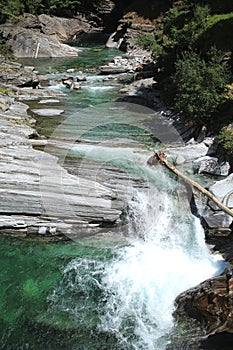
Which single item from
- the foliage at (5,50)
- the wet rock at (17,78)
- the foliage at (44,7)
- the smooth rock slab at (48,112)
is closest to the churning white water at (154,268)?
the smooth rock slab at (48,112)

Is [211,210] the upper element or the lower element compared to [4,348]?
upper

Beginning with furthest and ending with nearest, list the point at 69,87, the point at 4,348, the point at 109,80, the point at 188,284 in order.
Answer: the point at 109,80 < the point at 69,87 < the point at 188,284 < the point at 4,348

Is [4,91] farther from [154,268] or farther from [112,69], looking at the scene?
[154,268]

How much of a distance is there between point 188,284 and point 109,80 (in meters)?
21.8

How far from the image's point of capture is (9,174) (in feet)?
44.9

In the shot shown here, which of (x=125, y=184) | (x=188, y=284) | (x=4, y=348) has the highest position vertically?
(x=125, y=184)

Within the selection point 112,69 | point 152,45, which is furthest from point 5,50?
point 152,45

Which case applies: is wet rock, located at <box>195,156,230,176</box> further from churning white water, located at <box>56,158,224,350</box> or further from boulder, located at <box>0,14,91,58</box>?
boulder, located at <box>0,14,91,58</box>

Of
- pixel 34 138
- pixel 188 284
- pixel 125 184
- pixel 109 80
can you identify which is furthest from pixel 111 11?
pixel 188 284

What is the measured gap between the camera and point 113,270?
12.0m

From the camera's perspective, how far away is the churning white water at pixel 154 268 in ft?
33.4

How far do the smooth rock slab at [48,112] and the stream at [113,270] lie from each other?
4.48m

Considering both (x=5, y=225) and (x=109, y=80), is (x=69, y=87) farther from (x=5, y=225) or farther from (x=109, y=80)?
(x=5, y=225)

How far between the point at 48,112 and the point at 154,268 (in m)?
13.1
